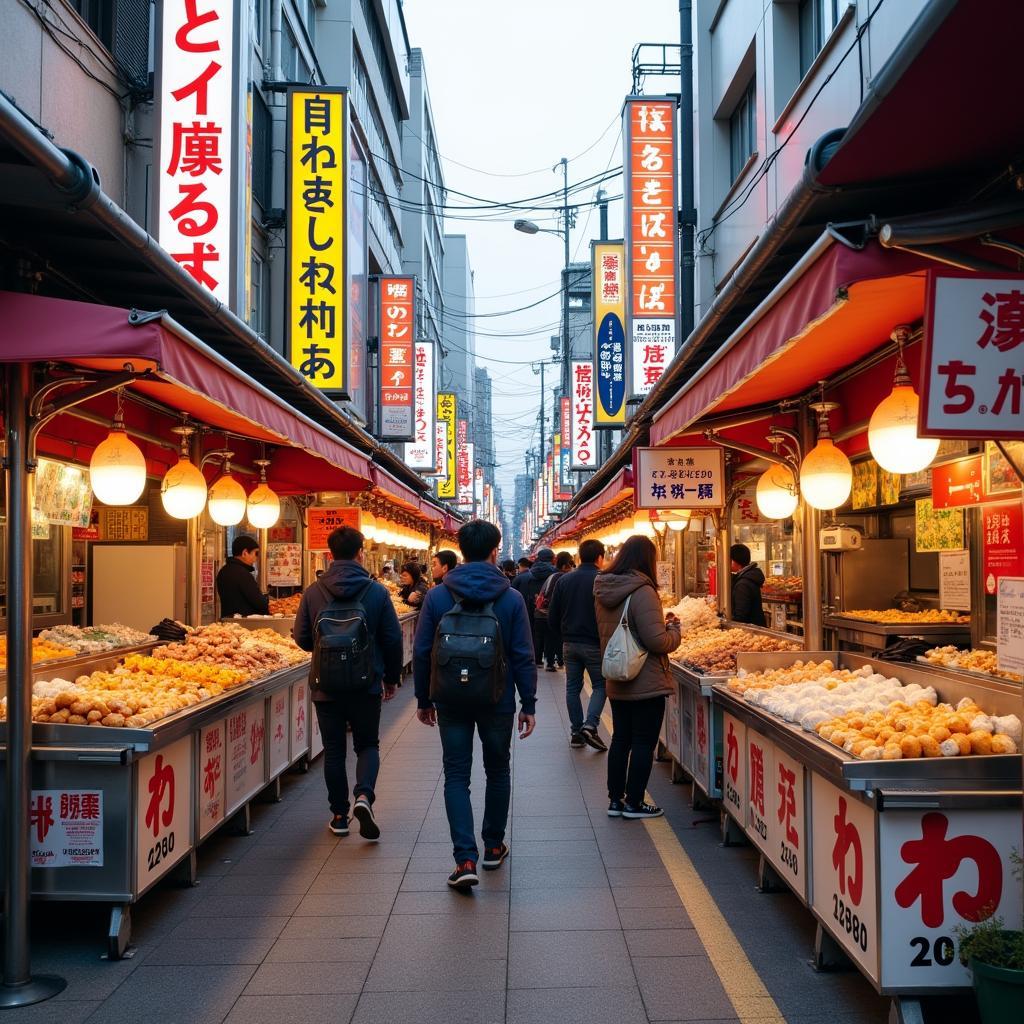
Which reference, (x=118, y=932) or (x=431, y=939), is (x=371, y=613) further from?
(x=118, y=932)

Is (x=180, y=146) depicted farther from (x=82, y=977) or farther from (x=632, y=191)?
(x=82, y=977)

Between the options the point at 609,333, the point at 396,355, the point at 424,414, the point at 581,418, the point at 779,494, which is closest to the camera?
the point at 779,494

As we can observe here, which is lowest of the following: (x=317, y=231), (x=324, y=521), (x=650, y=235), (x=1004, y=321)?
(x=324, y=521)

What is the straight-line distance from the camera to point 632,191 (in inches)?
628

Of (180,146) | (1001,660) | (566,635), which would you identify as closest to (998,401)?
(1001,660)

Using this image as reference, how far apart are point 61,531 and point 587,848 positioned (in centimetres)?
737

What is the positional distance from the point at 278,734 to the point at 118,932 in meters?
3.62

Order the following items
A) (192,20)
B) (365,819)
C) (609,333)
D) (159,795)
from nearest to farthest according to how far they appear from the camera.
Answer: (159,795) < (365,819) < (192,20) < (609,333)

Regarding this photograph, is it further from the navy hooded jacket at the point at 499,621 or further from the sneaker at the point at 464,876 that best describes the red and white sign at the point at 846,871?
the sneaker at the point at 464,876

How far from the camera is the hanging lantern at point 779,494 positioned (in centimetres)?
891

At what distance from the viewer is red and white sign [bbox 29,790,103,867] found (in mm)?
5141

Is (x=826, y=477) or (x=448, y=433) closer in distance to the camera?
(x=826, y=477)

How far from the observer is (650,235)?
53.0 feet

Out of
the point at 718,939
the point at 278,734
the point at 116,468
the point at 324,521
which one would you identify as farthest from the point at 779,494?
the point at 324,521
